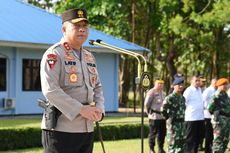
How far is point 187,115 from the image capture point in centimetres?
1163

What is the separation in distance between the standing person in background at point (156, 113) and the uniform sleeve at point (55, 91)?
792cm

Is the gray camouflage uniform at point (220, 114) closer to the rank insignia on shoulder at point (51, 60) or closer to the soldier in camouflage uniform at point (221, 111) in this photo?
the soldier in camouflage uniform at point (221, 111)

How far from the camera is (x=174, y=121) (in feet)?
34.7

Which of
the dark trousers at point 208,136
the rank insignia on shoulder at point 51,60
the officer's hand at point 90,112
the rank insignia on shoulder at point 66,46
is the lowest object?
the dark trousers at point 208,136

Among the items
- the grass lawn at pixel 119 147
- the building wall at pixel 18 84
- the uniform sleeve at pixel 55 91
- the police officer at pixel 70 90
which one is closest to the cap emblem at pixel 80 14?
the police officer at pixel 70 90

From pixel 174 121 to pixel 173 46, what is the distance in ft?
71.2

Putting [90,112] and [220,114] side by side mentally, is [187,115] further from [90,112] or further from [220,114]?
[90,112]

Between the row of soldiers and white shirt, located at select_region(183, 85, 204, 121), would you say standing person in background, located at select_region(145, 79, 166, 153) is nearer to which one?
the row of soldiers

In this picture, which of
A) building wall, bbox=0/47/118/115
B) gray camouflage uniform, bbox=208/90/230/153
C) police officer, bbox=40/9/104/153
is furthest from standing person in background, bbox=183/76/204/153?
building wall, bbox=0/47/118/115

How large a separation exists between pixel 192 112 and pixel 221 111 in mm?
977

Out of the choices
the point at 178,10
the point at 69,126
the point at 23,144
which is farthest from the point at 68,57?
the point at 178,10

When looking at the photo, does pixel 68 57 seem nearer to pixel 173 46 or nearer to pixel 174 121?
pixel 174 121

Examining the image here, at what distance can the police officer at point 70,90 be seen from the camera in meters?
4.47

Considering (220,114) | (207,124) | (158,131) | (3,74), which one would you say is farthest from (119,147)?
(3,74)
